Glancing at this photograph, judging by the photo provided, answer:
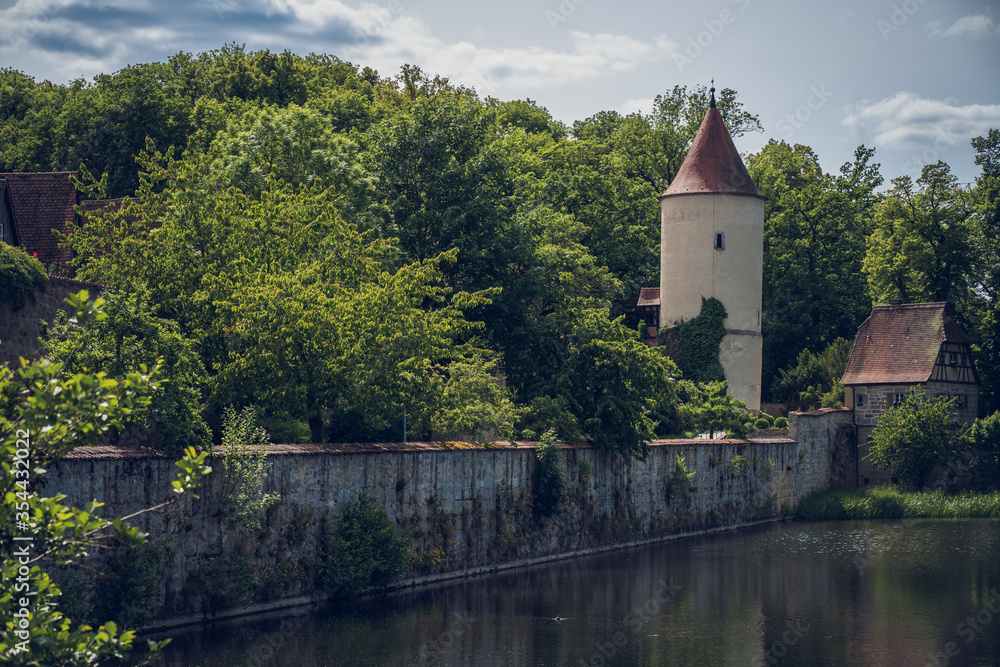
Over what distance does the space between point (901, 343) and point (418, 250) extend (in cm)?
2907

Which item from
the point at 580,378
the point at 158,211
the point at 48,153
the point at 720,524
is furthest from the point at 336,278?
the point at 48,153

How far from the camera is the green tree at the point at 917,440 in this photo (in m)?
53.9

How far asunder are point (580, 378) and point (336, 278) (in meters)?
9.41

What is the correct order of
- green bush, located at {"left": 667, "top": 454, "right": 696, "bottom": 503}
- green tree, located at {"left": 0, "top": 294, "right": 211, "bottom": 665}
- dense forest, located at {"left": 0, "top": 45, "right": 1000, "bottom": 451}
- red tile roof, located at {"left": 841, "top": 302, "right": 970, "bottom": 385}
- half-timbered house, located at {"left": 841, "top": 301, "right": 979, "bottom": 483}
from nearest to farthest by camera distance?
green tree, located at {"left": 0, "top": 294, "right": 211, "bottom": 665} → dense forest, located at {"left": 0, "top": 45, "right": 1000, "bottom": 451} → green bush, located at {"left": 667, "top": 454, "right": 696, "bottom": 503} → half-timbered house, located at {"left": 841, "top": 301, "right": 979, "bottom": 483} → red tile roof, located at {"left": 841, "top": 302, "right": 970, "bottom": 385}

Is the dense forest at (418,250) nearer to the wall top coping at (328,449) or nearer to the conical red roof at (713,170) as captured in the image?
the wall top coping at (328,449)

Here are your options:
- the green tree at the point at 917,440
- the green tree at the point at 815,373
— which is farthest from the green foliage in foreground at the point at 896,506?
the green tree at the point at 815,373

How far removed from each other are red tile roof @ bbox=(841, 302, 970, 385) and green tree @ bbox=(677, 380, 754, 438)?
1183 centimetres

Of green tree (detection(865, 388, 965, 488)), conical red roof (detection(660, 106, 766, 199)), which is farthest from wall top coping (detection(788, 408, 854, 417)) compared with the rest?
conical red roof (detection(660, 106, 766, 199))

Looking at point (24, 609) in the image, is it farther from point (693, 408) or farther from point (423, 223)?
point (693, 408)

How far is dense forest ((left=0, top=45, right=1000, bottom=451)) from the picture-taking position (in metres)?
27.9

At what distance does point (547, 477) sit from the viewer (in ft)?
111

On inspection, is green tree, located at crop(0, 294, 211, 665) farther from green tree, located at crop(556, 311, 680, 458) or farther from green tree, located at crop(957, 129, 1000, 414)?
green tree, located at crop(957, 129, 1000, 414)

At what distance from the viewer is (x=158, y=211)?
32.6m

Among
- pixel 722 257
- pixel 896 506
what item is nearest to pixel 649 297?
pixel 722 257
